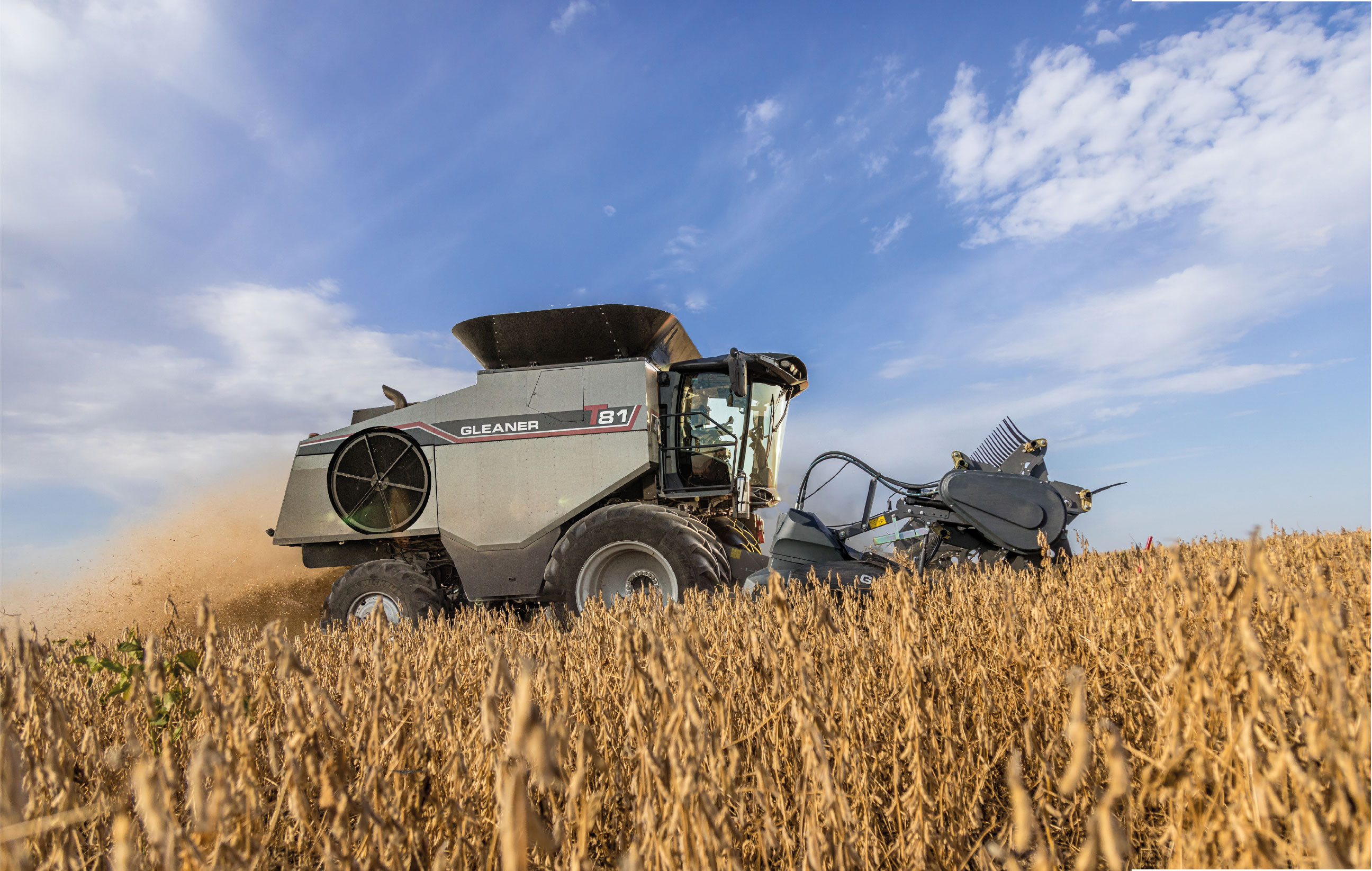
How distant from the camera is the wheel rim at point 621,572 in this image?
6.04 m

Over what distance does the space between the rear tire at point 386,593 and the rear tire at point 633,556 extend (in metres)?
1.22

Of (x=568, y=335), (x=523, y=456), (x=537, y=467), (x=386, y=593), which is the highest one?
(x=568, y=335)

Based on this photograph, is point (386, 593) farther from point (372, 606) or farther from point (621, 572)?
point (621, 572)

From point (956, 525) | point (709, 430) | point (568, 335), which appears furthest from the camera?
point (568, 335)

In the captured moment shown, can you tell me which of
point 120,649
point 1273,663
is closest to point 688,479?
point 120,649

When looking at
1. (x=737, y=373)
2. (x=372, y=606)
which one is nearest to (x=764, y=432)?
(x=737, y=373)

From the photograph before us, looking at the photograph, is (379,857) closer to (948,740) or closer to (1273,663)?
(948,740)

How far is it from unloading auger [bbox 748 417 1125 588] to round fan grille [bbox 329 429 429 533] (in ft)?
11.4

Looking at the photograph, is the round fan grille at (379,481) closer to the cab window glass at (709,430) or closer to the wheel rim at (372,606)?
the wheel rim at (372,606)

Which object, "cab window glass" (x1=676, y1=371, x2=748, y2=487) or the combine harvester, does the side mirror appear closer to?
the combine harvester

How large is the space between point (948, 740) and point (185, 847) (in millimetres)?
1529

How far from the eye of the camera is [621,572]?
6223 mm

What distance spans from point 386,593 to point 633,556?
2335 millimetres

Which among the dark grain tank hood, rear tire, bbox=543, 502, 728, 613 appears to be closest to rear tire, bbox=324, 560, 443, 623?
rear tire, bbox=543, 502, 728, 613
